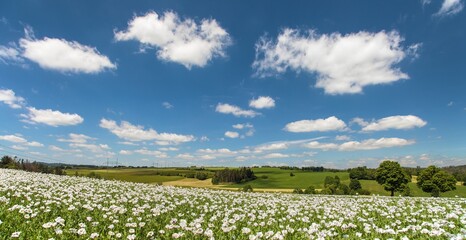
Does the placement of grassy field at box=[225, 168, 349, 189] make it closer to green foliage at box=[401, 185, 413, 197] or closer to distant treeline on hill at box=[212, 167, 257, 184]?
distant treeline on hill at box=[212, 167, 257, 184]

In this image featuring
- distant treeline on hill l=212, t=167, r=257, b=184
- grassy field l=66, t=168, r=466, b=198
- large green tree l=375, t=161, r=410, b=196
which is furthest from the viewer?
distant treeline on hill l=212, t=167, r=257, b=184

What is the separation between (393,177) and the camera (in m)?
67.6

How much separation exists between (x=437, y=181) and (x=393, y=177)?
9.16m

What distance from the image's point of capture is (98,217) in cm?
1306

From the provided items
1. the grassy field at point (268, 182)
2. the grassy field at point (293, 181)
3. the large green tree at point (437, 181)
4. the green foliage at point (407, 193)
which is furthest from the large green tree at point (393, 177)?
the grassy field at point (293, 181)

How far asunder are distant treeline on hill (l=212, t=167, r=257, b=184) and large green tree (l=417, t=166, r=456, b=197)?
70.6 metres

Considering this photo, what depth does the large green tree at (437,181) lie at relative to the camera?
6606 cm

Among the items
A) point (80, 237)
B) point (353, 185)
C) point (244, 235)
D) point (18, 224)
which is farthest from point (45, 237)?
point (353, 185)

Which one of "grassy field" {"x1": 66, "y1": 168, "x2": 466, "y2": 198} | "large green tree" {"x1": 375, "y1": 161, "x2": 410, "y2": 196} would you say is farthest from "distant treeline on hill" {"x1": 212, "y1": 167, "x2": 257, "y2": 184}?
"large green tree" {"x1": 375, "y1": 161, "x2": 410, "y2": 196}

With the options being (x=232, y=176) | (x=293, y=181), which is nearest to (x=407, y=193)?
(x=293, y=181)

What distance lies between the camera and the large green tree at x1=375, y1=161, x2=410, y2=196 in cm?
6712

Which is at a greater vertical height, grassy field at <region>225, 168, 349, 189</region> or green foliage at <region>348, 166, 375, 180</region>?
green foliage at <region>348, 166, 375, 180</region>

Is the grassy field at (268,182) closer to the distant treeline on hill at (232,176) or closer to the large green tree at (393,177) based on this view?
the distant treeline on hill at (232,176)

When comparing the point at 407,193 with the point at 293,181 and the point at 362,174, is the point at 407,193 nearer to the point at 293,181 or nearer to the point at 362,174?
the point at 362,174
